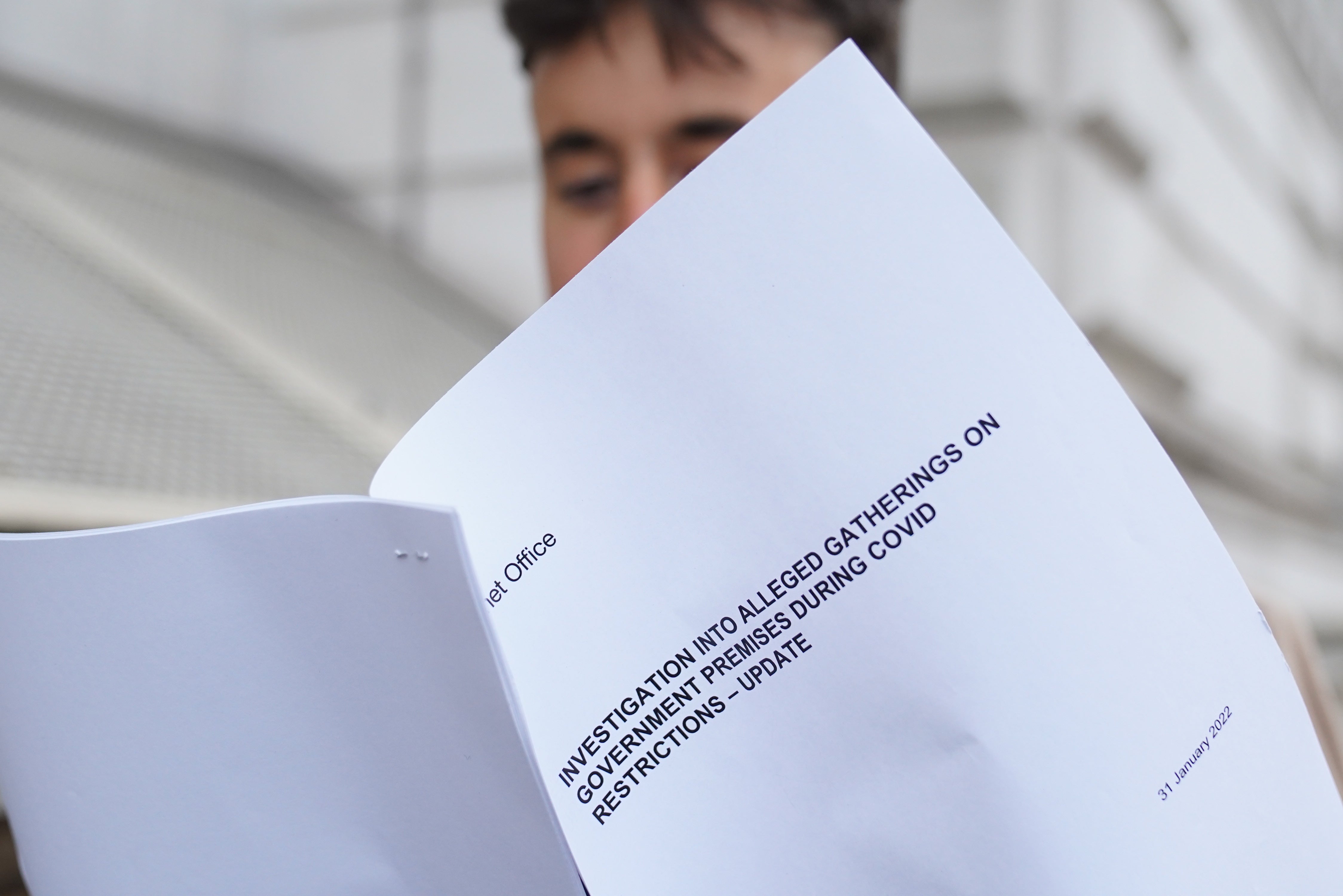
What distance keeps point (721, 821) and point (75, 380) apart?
1.62 ft

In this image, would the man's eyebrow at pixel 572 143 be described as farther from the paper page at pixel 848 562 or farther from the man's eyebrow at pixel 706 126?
the paper page at pixel 848 562

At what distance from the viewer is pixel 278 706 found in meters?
0.19

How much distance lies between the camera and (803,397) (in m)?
0.19

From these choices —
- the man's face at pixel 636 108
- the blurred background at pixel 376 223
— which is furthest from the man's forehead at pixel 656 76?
the blurred background at pixel 376 223

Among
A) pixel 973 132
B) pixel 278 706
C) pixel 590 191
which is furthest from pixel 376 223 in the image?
pixel 278 706

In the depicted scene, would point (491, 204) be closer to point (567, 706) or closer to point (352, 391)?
point (352, 391)

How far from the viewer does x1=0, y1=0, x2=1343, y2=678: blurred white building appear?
130 centimetres

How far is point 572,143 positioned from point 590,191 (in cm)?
2

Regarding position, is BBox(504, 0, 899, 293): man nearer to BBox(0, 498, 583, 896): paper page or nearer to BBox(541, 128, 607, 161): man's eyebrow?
BBox(541, 128, 607, 161): man's eyebrow

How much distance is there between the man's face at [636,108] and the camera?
44 centimetres

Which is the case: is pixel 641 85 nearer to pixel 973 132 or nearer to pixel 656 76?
pixel 656 76

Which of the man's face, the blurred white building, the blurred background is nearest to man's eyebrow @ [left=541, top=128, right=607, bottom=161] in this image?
the man's face

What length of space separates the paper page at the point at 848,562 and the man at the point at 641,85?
24cm

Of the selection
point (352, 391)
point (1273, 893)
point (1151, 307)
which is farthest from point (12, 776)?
point (1151, 307)
